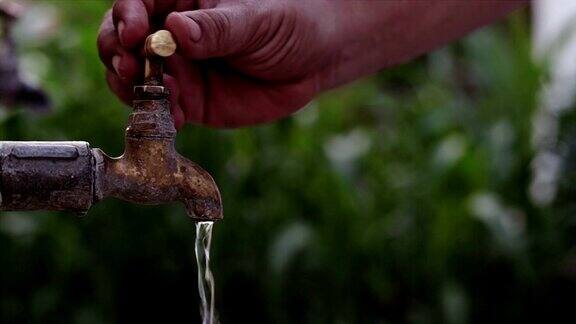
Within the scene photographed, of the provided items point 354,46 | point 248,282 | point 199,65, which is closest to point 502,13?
point 354,46

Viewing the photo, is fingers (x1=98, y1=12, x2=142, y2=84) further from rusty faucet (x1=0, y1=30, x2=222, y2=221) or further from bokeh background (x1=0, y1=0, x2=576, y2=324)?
bokeh background (x1=0, y1=0, x2=576, y2=324)

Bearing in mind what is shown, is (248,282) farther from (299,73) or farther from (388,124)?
(299,73)

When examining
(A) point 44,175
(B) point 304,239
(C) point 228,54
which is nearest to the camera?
(A) point 44,175

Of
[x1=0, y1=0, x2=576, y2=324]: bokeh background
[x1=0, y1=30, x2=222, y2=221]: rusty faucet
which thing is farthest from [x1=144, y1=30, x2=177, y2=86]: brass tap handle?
[x1=0, y1=0, x2=576, y2=324]: bokeh background

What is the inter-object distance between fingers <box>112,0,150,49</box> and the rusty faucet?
0.05 meters

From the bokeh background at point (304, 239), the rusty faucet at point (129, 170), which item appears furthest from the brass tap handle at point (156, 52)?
the bokeh background at point (304, 239)

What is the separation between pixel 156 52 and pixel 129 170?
0.38ft

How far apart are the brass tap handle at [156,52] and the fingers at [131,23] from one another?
0.14 ft

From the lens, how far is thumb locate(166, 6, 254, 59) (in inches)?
35.8

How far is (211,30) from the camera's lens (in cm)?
93

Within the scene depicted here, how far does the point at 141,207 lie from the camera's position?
2.12 m

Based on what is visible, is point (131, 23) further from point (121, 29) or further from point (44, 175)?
point (44, 175)

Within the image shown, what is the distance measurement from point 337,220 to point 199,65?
3.44ft

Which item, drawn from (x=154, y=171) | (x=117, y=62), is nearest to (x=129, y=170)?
(x=154, y=171)
